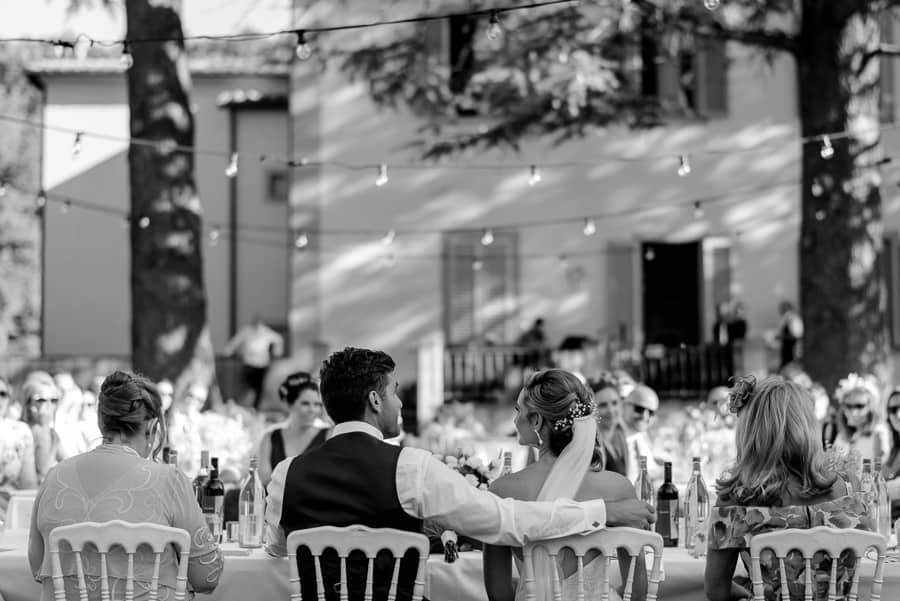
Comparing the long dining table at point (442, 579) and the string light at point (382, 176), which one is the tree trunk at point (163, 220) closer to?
the string light at point (382, 176)

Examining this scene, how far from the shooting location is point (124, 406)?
494 cm

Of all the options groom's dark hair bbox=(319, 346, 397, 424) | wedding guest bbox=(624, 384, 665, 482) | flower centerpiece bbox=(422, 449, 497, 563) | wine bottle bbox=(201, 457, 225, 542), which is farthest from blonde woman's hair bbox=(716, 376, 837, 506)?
wedding guest bbox=(624, 384, 665, 482)

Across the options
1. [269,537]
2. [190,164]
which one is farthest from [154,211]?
[269,537]

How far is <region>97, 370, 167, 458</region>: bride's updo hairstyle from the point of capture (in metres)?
4.93

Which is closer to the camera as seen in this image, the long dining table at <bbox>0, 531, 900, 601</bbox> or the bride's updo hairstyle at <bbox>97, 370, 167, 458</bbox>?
the bride's updo hairstyle at <bbox>97, 370, 167, 458</bbox>

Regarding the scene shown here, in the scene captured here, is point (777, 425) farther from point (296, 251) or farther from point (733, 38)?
point (296, 251)

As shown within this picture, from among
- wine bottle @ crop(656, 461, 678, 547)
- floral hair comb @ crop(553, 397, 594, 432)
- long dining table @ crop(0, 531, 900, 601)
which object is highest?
floral hair comb @ crop(553, 397, 594, 432)

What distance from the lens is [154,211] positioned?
1393 centimetres

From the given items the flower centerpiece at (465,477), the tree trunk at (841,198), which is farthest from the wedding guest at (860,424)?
the tree trunk at (841,198)

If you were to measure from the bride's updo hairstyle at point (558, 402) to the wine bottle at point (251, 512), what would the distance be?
59.7 inches

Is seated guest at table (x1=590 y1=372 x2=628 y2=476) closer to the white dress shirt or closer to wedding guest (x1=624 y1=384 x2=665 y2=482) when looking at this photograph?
wedding guest (x1=624 y1=384 x2=665 y2=482)

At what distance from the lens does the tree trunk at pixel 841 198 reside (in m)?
13.8

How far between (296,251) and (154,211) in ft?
23.7

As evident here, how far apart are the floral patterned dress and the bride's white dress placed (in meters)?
0.41
